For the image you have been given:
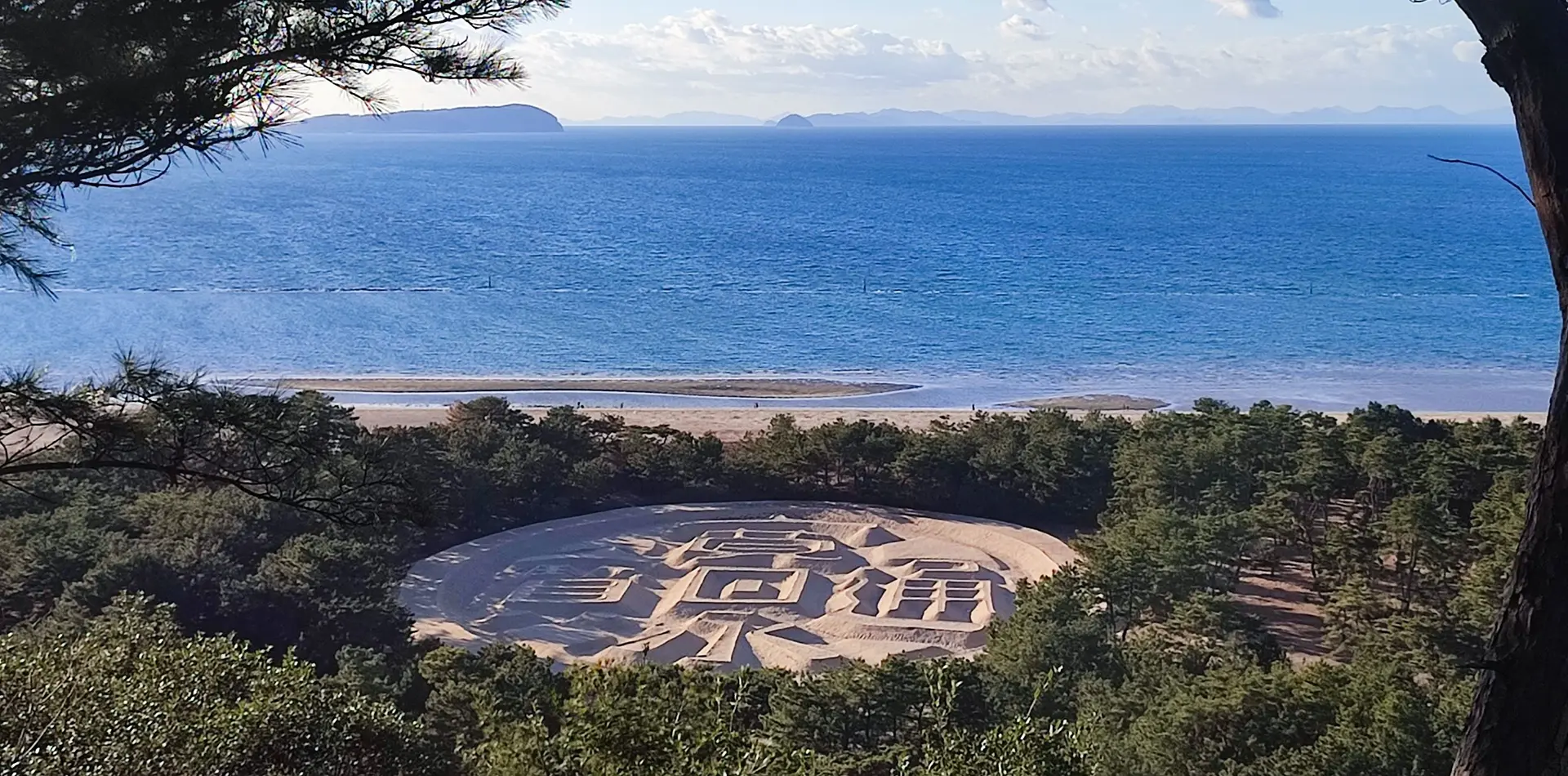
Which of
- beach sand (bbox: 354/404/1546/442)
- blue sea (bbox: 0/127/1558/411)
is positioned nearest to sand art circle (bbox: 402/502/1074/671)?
blue sea (bbox: 0/127/1558/411)

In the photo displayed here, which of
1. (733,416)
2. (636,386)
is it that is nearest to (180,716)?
(733,416)

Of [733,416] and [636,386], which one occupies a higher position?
[733,416]

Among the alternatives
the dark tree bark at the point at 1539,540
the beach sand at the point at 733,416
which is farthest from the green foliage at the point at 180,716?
the beach sand at the point at 733,416

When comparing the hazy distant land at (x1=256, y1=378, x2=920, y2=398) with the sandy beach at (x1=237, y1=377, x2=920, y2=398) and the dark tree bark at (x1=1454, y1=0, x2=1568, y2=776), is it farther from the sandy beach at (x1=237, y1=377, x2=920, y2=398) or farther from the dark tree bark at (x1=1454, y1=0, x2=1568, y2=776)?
the dark tree bark at (x1=1454, y1=0, x2=1568, y2=776)

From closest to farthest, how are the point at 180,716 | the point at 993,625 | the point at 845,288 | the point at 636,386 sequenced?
the point at 180,716 → the point at 993,625 → the point at 636,386 → the point at 845,288

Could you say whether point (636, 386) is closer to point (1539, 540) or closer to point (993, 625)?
point (993, 625)

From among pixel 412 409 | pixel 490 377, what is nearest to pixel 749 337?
pixel 490 377
